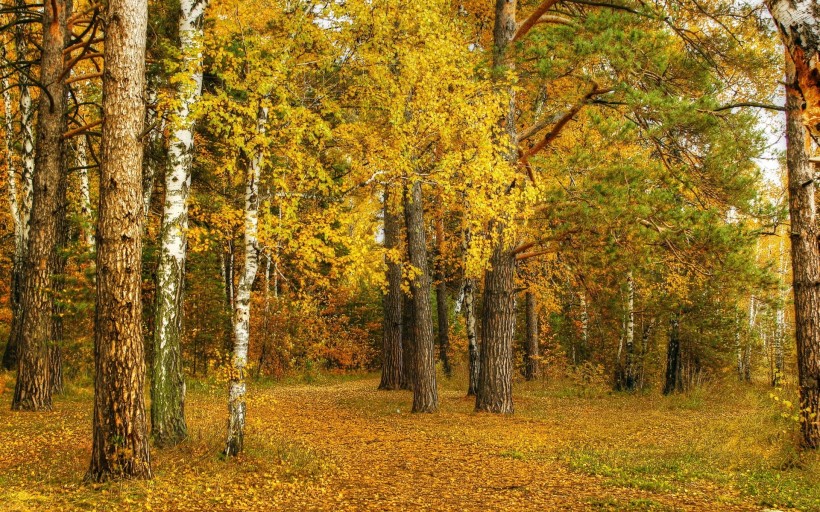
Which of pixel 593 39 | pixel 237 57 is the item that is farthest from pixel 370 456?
pixel 593 39

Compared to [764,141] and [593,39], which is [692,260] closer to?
[764,141]

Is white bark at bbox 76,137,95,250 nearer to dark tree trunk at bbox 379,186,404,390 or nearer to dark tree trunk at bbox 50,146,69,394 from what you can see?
dark tree trunk at bbox 50,146,69,394

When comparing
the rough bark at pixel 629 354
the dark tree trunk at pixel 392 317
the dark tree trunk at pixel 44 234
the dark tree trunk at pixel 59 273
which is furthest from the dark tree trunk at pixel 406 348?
the dark tree trunk at pixel 44 234

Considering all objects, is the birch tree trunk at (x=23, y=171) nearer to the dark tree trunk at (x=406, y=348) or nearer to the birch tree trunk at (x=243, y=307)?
the birch tree trunk at (x=243, y=307)

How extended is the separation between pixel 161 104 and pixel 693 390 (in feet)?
53.0

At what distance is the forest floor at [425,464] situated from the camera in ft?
18.6

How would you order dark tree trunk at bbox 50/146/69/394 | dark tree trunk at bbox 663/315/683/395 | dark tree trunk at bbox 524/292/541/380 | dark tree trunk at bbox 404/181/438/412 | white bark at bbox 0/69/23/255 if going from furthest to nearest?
dark tree trunk at bbox 524/292/541/380
dark tree trunk at bbox 663/315/683/395
white bark at bbox 0/69/23/255
dark tree trunk at bbox 404/181/438/412
dark tree trunk at bbox 50/146/69/394

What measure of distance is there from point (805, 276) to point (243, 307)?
24.3ft

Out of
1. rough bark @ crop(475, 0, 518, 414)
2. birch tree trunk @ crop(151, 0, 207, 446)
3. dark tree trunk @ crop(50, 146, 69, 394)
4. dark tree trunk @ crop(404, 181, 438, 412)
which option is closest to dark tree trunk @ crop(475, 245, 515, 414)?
rough bark @ crop(475, 0, 518, 414)

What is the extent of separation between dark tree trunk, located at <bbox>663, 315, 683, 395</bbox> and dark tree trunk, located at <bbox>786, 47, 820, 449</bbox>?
9698 mm

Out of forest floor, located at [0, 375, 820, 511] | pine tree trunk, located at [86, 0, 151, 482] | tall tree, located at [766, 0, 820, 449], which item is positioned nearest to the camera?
pine tree trunk, located at [86, 0, 151, 482]

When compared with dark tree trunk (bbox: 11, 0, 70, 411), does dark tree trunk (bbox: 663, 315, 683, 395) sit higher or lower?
lower

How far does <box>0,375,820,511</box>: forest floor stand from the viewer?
5.66 metres

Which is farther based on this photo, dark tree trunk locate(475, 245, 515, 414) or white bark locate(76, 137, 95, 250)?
dark tree trunk locate(475, 245, 515, 414)
